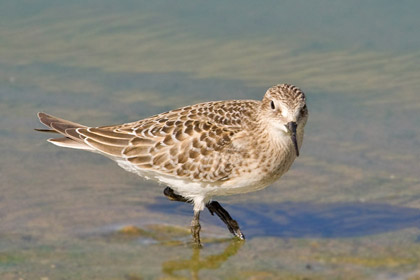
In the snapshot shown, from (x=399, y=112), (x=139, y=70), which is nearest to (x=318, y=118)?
(x=399, y=112)

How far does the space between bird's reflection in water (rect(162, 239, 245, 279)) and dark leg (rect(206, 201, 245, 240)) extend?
0.70 ft

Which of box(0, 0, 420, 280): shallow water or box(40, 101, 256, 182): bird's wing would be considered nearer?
box(0, 0, 420, 280): shallow water

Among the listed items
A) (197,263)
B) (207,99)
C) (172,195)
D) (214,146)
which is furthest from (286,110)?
(207,99)

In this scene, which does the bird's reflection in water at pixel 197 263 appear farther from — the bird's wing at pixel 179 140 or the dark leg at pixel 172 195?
the dark leg at pixel 172 195

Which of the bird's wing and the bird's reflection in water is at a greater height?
→ the bird's wing

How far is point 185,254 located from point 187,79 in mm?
5638

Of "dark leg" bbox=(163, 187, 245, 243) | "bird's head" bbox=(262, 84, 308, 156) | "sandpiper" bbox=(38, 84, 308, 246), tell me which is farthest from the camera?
"dark leg" bbox=(163, 187, 245, 243)

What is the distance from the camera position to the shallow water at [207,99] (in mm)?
8781

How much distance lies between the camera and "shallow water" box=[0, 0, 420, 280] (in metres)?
8.78

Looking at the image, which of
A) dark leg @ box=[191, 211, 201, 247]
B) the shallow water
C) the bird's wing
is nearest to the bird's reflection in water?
the shallow water

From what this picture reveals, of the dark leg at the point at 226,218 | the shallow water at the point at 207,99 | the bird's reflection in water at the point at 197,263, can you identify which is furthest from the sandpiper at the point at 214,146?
the shallow water at the point at 207,99

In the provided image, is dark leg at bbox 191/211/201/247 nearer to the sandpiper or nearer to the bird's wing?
the sandpiper

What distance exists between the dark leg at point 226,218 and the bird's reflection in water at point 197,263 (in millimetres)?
213

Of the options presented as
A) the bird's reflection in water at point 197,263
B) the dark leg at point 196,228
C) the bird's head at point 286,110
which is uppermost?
the bird's head at point 286,110
